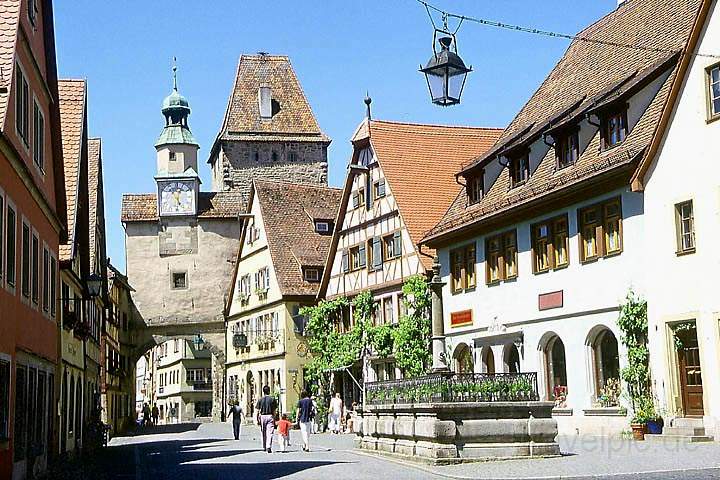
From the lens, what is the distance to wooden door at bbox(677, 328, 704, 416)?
23.4 meters

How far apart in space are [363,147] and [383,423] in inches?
842

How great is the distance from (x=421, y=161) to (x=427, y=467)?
23.9 metres

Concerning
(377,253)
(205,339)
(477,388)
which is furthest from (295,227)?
(477,388)

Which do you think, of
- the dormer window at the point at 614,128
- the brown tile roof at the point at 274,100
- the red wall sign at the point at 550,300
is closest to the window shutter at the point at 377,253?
the red wall sign at the point at 550,300

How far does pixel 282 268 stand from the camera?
52656 millimetres

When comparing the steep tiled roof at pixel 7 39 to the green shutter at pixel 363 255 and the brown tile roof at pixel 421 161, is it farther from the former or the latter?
the green shutter at pixel 363 255

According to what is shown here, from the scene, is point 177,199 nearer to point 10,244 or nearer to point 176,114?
point 176,114

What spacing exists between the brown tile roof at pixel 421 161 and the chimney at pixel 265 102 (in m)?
41.7

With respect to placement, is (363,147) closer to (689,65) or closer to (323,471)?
(689,65)

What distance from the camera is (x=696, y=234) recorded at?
2352 centimetres

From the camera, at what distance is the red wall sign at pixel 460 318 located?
34062 mm

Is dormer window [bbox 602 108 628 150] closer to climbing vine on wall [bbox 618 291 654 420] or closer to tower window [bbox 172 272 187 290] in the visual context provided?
climbing vine on wall [bbox 618 291 654 420]

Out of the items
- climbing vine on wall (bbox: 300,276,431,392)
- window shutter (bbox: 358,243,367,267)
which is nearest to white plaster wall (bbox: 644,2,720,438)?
climbing vine on wall (bbox: 300,276,431,392)

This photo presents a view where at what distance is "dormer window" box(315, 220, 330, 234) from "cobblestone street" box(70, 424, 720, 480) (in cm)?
2812
